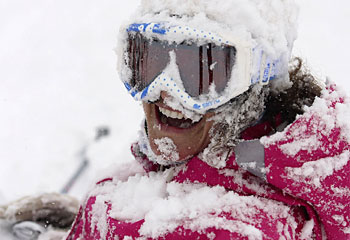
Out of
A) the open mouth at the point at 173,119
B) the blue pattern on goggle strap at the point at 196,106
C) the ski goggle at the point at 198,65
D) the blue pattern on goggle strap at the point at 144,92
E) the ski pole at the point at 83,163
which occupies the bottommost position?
the ski pole at the point at 83,163

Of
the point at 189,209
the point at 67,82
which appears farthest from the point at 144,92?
the point at 67,82

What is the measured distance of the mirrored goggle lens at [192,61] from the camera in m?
1.55

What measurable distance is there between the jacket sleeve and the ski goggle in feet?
0.77

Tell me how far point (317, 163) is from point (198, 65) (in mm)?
545

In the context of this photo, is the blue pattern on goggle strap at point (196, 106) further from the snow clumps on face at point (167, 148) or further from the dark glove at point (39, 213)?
the dark glove at point (39, 213)

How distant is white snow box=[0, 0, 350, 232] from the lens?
4297 millimetres

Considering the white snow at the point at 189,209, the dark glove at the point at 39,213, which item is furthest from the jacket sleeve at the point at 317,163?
the dark glove at the point at 39,213

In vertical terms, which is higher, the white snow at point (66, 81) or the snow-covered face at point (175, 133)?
the snow-covered face at point (175, 133)

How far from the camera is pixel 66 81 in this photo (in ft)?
19.4

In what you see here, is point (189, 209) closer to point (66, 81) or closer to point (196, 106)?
point (196, 106)

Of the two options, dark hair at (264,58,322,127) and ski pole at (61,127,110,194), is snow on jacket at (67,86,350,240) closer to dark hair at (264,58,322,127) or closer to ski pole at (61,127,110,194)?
dark hair at (264,58,322,127)

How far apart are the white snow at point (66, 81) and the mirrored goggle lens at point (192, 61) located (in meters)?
2.28

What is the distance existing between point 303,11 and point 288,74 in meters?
5.67

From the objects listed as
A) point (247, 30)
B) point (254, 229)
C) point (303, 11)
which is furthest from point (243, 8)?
point (303, 11)
